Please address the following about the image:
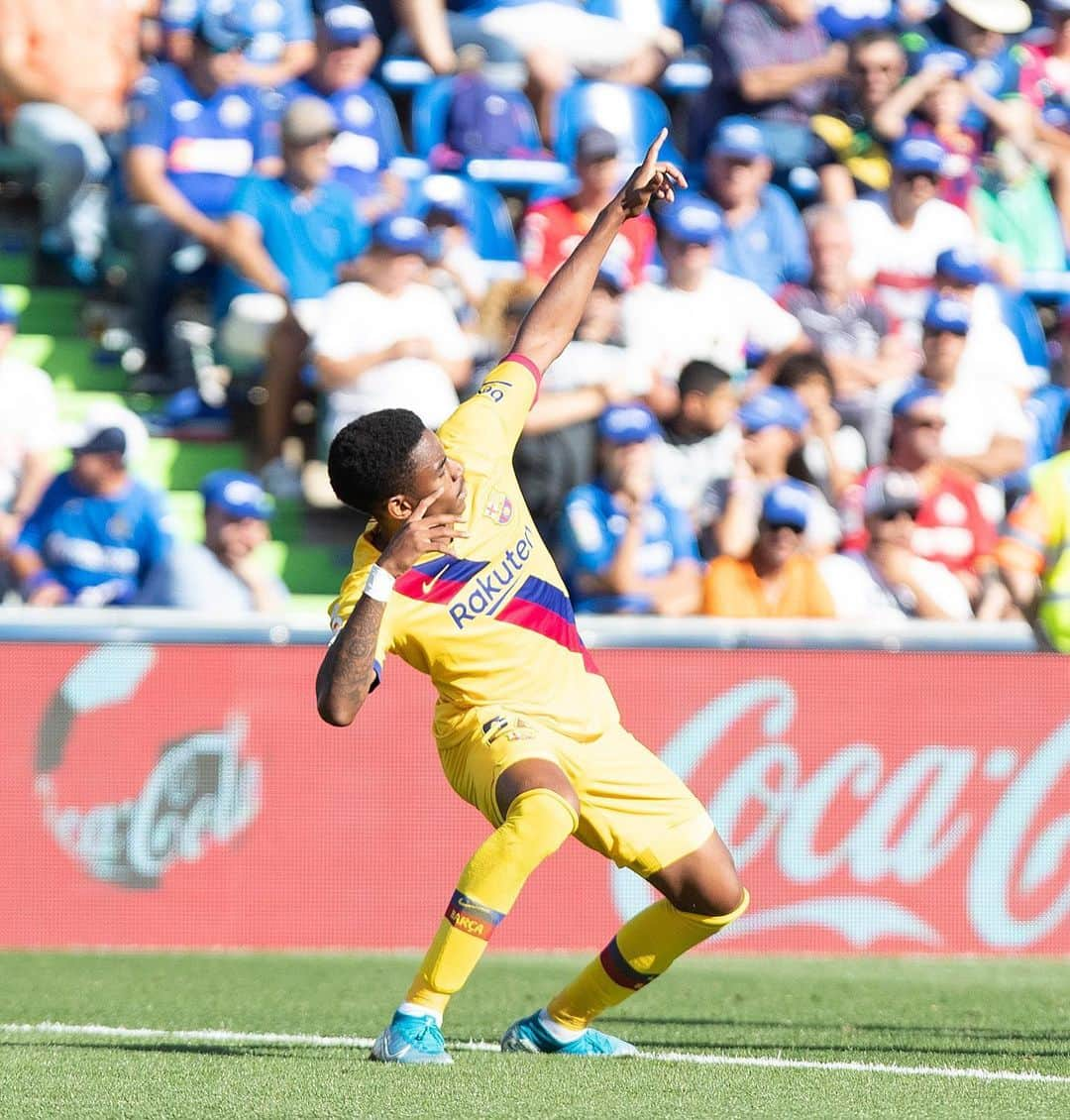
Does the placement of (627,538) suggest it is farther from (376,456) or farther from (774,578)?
(376,456)

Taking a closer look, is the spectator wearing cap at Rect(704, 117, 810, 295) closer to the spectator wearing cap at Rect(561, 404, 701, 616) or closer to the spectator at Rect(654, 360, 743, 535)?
the spectator at Rect(654, 360, 743, 535)

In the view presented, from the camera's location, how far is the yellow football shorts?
19.2ft

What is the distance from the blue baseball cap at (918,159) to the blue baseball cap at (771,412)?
232 centimetres

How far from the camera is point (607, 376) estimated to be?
11.1 metres

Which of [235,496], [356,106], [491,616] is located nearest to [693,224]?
[356,106]

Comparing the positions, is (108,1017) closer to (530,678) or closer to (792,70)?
(530,678)

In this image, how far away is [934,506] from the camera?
36.3ft

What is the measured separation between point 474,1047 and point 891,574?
5013 mm

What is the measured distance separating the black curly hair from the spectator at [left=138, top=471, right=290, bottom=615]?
4.55 metres

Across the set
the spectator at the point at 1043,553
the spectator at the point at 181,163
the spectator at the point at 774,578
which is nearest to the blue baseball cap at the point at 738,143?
the spectator at the point at 181,163

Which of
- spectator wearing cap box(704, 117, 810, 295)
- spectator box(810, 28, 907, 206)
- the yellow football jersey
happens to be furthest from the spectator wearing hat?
the yellow football jersey

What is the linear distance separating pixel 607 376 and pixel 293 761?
2.87 m

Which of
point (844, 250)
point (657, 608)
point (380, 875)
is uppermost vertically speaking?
point (844, 250)

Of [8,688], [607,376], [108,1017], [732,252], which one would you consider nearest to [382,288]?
[607,376]
